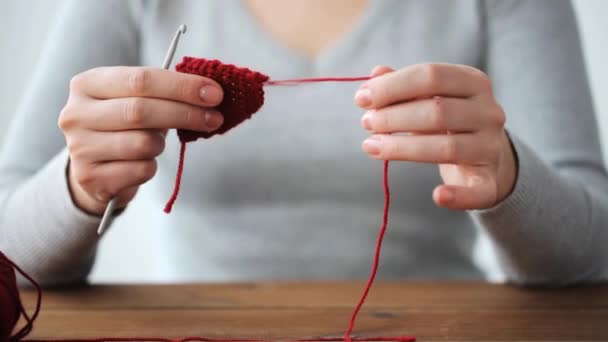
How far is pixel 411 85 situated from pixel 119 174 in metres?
0.29

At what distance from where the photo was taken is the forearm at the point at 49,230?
73 cm

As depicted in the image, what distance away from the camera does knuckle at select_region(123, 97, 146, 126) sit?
0.59 meters

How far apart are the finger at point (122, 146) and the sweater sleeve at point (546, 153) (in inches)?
13.7

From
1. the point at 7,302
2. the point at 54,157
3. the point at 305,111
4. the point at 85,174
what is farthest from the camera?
the point at 305,111

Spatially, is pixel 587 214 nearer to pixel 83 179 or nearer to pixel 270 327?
pixel 270 327

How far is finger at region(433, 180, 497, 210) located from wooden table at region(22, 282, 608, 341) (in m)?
0.12

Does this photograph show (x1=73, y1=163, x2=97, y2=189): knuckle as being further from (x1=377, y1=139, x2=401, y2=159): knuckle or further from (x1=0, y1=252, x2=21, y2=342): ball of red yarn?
(x1=377, y1=139, x2=401, y2=159): knuckle

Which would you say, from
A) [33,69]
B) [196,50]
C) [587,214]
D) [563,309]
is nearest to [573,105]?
[587,214]

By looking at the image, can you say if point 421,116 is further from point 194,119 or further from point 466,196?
point 194,119

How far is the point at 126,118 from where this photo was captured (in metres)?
0.59

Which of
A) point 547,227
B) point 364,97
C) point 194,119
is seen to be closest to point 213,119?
point 194,119

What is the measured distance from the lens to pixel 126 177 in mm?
633

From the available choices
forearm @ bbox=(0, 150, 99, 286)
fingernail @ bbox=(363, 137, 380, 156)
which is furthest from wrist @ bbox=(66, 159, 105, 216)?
fingernail @ bbox=(363, 137, 380, 156)

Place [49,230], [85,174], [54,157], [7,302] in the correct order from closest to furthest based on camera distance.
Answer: [7,302] → [85,174] → [49,230] → [54,157]
